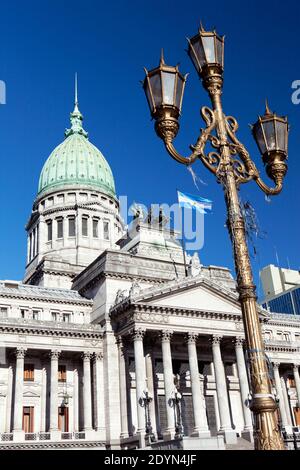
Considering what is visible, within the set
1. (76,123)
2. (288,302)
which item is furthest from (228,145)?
(288,302)

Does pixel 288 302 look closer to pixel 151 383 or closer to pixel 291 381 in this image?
pixel 291 381

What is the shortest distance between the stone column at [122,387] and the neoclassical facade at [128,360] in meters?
0.10

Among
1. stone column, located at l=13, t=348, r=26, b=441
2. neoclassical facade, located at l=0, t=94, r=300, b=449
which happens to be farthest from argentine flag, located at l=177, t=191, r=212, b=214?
stone column, located at l=13, t=348, r=26, b=441

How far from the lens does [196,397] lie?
47531mm

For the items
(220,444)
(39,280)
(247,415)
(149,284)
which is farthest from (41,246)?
(220,444)

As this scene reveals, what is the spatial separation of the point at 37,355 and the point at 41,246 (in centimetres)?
2981

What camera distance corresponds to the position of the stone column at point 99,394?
1901 inches

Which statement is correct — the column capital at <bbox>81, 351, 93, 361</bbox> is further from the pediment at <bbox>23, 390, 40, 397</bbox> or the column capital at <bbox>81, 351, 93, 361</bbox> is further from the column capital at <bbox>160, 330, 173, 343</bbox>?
the column capital at <bbox>160, 330, 173, 343</bbox>

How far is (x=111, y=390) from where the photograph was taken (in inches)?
1923

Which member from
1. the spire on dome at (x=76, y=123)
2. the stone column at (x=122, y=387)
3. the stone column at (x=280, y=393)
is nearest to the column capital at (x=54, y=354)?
the stone column at (x=122, y=387)

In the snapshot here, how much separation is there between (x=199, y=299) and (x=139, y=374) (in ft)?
33.6

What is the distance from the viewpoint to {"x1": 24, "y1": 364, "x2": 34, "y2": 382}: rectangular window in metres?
49.3

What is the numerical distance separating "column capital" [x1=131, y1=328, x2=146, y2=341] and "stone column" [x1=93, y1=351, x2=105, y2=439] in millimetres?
5113
